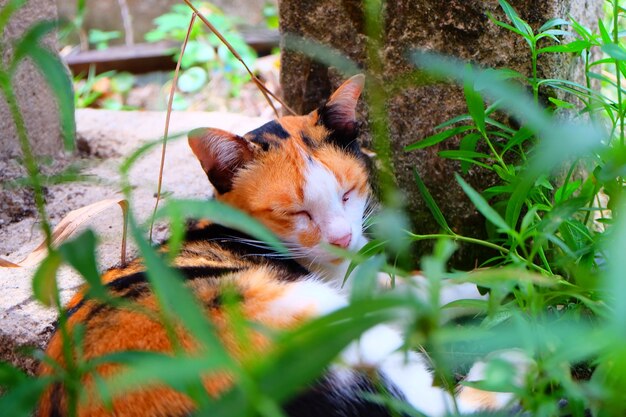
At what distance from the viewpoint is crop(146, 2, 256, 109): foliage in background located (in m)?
4.47

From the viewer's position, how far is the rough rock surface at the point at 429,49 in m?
2.07

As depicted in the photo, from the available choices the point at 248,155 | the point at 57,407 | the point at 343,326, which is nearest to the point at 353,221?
the point at 248,155

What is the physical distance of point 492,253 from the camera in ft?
7.52

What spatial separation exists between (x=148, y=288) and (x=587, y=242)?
100cm

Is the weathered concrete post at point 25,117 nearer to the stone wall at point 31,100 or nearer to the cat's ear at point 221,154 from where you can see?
the stone wall at point 31,100

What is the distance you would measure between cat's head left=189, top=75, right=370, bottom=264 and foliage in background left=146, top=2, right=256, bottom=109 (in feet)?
7.55

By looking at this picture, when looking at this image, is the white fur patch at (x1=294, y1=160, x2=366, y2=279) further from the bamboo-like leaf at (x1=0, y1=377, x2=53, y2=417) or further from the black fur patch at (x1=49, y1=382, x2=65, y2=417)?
the bamboo-like leaf at (x1=0, y1=377, x2=53, y2=417)

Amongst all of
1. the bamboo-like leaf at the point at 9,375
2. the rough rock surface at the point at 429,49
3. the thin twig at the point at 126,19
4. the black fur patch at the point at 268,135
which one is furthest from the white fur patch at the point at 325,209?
the thin twig at the point at 126,19

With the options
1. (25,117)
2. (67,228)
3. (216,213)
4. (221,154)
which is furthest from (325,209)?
(25,117)

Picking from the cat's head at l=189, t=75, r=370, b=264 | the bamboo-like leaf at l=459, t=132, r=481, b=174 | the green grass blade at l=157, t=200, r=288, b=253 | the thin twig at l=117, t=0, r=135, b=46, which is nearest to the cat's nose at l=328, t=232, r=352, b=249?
the cat's head at l=189, t=75, r=370, b=264

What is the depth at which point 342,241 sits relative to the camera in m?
2.03

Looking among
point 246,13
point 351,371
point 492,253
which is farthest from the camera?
point 246,13

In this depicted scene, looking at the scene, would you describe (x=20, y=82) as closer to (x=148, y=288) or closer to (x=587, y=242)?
(x=148, y=288)

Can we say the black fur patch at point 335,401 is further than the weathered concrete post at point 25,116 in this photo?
No
